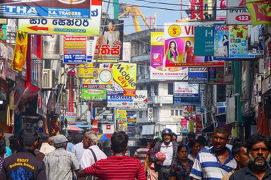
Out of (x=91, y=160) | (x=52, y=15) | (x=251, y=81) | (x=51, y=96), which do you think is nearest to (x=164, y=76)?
(x=51, y=96)

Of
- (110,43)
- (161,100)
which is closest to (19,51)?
(110,43)

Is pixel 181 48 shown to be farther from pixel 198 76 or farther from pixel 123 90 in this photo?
pixel 123 90

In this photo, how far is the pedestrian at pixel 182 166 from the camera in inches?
417

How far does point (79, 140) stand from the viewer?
14.6m

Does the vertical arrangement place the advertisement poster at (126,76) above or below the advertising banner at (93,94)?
above

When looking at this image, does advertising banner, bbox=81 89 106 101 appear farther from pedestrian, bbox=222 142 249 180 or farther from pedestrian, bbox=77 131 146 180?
pedestrian, bbox=77 131 146 180

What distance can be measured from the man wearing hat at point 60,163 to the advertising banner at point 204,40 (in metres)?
15.5

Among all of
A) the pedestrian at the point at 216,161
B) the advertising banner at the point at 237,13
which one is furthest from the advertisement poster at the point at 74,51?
the pedestrian at the point at 216,161

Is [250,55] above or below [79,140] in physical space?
above

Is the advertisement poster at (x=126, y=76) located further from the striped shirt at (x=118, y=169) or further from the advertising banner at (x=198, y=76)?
the striped shirt at (x=118, y=169)

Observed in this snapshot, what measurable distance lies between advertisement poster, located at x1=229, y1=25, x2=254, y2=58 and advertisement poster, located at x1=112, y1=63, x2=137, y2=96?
26.0 m

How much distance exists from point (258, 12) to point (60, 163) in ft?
24.2

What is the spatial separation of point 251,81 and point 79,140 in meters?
13.4

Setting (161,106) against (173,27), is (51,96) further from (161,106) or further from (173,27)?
(161,106)
